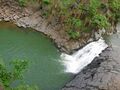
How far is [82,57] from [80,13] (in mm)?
4555

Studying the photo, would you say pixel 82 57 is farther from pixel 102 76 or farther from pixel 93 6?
pixel 102 76

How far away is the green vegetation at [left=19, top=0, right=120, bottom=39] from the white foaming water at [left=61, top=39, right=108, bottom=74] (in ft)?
4.85

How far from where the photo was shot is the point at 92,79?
61.7 ft

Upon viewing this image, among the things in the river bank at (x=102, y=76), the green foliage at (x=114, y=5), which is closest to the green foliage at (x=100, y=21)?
the green foliage at (x=114, y=5)

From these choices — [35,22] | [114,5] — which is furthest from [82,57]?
[114,5]

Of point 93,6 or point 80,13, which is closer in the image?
point 80,13

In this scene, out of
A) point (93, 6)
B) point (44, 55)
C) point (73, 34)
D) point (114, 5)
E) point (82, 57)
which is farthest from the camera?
point (114, 5)

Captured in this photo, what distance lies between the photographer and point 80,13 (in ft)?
91.6

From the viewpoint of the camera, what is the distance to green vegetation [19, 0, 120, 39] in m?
27.1

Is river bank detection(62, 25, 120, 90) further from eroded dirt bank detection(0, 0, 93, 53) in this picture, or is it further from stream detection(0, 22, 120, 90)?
eroded dirt bank detection(0, 0, 93, 53)

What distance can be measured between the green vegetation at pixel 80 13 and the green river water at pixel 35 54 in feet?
6.76

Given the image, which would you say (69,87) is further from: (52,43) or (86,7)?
(86,7)

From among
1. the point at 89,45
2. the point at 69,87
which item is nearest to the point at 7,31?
the point at 89,45

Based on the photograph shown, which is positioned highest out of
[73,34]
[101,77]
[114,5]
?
[114,5]
